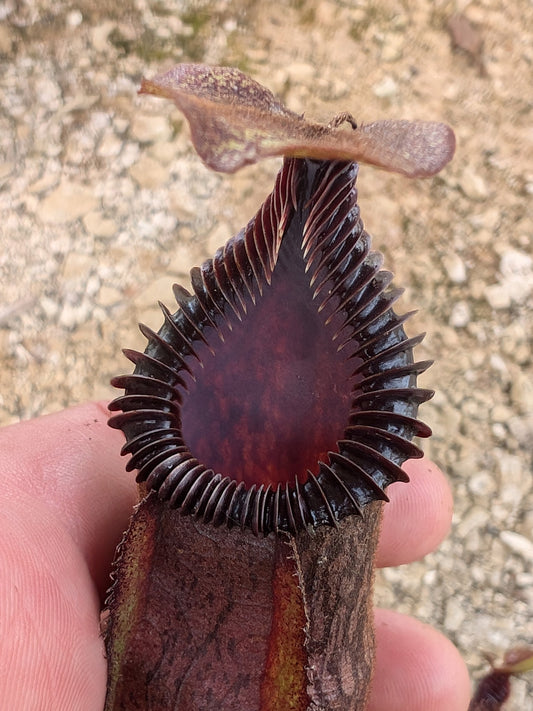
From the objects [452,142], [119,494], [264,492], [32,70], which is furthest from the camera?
[32,70]

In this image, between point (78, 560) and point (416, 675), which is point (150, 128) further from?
point (416, 675)

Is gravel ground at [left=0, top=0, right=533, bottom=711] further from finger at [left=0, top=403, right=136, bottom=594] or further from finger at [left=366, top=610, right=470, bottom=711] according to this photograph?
finger at [left=0, top=403, right=136, bottom=594]

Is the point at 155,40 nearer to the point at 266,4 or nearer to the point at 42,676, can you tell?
the point at 266,4

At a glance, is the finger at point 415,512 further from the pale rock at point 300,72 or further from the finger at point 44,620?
the pale rock at point 300,72

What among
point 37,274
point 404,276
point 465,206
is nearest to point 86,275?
point 37,274

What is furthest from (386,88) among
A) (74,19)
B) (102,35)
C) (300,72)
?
(74,19)
